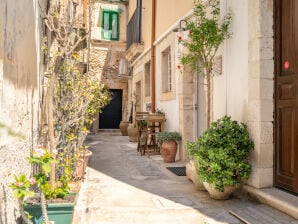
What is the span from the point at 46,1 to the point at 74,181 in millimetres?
2977

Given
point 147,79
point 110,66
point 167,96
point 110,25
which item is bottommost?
point 167,96

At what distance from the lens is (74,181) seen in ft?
15.5

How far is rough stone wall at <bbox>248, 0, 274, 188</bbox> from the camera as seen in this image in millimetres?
4277

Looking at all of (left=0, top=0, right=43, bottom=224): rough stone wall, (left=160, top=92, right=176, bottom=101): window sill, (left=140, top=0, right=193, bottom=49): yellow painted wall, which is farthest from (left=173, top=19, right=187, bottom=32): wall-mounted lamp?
(left=0, top=0, right=43, bottom=224): rough stone wall

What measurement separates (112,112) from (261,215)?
46.0 feet

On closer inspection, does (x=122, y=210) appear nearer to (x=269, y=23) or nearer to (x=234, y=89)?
(x=234, y=89)

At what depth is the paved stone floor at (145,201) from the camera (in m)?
3.58

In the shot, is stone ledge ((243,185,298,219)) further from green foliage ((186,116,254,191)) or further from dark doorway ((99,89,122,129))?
dark doorway ((99,89,122,129))

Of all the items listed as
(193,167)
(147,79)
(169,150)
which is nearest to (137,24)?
(147,79)

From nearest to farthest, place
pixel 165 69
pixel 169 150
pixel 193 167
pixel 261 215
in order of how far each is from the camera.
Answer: pixel 261 215
pixel 193 167
pixel 169 150
pixel 165 69

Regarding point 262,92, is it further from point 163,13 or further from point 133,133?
point 133,133

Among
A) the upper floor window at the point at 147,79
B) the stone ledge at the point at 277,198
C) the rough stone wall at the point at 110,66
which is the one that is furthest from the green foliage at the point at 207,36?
the rough stone wall at the point at 110,66

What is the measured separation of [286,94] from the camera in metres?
4.12

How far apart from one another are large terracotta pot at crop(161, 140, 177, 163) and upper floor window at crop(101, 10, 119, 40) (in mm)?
11180
